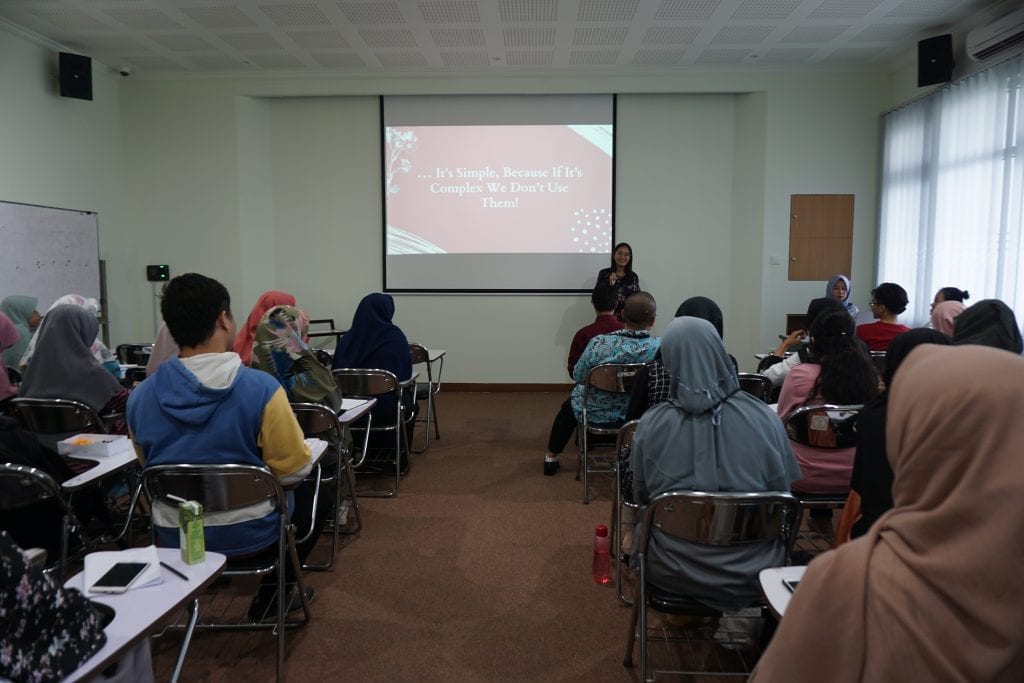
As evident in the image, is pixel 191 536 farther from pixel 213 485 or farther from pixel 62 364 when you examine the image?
pixel 62 364

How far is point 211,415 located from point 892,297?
14.2 feet

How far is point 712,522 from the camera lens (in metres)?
1.93

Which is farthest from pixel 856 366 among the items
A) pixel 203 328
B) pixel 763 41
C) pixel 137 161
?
pixel 137 161

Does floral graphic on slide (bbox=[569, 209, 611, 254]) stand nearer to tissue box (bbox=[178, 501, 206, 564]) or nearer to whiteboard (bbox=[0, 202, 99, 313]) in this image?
whiteboard (bbox=[0, 202, 99, 313])

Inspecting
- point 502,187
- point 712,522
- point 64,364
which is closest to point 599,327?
point 712,522

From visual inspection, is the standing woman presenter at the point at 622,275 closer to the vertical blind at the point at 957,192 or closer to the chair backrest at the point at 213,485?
the vertical blind at the point at 957,192

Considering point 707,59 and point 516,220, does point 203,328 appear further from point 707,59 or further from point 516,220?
point 707,59

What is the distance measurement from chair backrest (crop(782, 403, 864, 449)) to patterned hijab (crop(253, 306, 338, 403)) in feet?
6.82

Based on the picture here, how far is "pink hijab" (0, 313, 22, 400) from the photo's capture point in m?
3.52

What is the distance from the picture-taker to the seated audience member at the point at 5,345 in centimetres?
351

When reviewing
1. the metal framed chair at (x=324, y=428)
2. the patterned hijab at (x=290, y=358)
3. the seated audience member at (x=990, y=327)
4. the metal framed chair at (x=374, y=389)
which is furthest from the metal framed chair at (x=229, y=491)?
the seated audience member at (x=990, y=327)

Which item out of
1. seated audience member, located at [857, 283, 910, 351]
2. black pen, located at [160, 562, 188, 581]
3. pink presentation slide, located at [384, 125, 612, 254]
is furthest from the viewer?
pink presentation slide, located at [384, 125, 612, 254]

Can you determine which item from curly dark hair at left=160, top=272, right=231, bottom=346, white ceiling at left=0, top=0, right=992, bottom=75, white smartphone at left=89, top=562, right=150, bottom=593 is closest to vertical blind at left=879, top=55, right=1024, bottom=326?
white ceiling at left=0, top=0, right=992, bottom=75

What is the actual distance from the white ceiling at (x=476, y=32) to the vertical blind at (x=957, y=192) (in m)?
0.70
